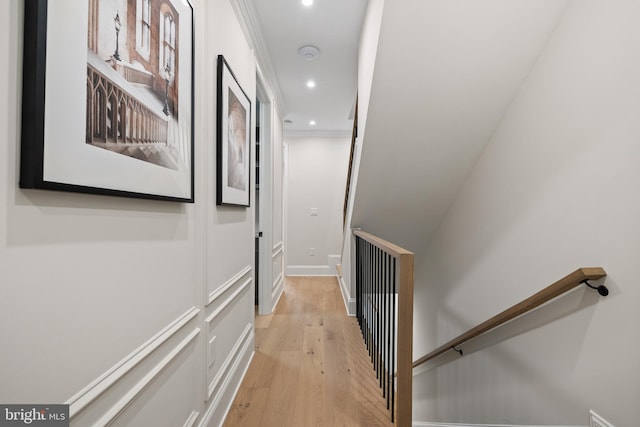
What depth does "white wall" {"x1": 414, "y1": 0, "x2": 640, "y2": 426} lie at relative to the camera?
1222 millimetres

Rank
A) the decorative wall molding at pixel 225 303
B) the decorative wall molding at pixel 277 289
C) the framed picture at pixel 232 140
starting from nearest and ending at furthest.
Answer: the decorative wall molding at pixel 225 303
the framed picture at pixel 232 140
the decorative wall molding at pixel 277 289

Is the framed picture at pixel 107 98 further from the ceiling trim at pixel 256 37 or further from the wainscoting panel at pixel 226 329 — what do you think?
the ceiling trim at pixel 256 37

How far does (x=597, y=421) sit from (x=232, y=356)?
1.82m

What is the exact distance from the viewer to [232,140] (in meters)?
1.69

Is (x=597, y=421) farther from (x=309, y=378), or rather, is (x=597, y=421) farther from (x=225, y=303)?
(x=225, y=303)

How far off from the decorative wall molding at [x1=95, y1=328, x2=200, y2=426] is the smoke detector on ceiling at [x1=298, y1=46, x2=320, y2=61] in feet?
7.96

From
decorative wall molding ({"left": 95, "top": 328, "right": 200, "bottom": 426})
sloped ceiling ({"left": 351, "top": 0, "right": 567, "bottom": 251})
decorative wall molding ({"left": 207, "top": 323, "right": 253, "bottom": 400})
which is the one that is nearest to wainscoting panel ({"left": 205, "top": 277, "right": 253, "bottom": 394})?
decorative wall molding ({"left": 207, "top": 323, "right": 253, "bottom": 400})

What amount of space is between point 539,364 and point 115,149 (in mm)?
2262

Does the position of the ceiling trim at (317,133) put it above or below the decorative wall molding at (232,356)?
above

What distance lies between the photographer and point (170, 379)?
104 cm

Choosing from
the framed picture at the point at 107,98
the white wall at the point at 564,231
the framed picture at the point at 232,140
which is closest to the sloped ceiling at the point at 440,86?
the white wall at the point at 564,231

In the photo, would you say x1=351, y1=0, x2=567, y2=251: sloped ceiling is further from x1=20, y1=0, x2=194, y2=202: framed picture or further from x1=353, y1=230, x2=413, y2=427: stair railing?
x1=20, y1=0, x2=194, y2=202: framed picture

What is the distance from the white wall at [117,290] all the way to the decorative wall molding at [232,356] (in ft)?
0.05

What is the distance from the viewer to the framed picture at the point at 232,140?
1.49 m
